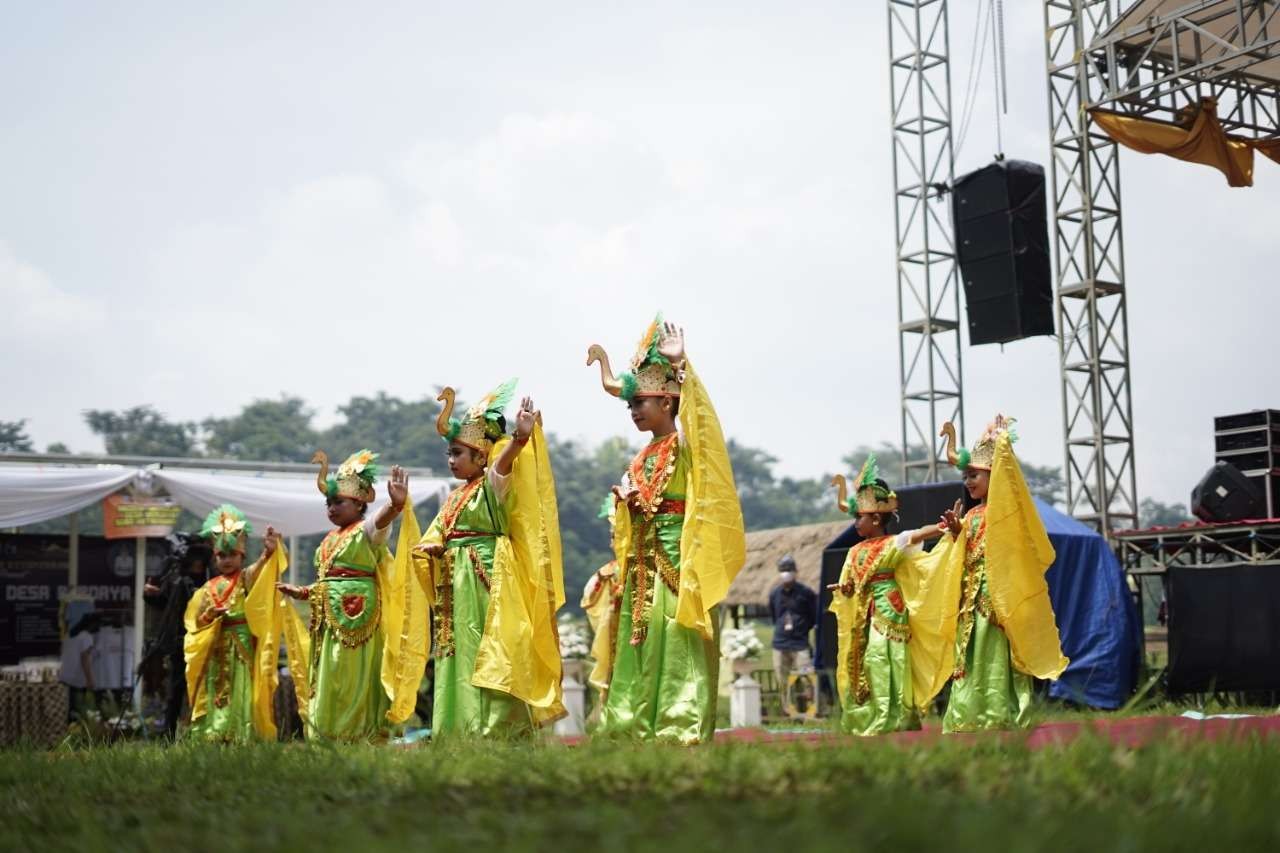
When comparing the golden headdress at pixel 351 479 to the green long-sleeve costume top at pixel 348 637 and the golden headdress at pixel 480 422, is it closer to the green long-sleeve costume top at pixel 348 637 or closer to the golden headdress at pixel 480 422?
the green long-sleeve costume top at pixel 348 637

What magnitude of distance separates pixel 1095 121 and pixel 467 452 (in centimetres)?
947

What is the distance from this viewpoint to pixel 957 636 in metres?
8.12

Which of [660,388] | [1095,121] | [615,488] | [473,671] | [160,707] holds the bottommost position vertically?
[160,707]

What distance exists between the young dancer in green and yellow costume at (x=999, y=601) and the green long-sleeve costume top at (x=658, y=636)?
2.14 m

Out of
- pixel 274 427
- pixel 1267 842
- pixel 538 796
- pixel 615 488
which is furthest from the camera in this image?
pixel 274 427

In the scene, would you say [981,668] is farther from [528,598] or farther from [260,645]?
[260,645]

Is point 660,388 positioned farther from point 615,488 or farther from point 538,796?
point 538,796

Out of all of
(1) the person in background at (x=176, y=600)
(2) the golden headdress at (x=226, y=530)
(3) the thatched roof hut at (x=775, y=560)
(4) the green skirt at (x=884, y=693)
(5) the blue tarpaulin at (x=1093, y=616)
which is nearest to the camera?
(4) the green skirt at (x=884, y=693)

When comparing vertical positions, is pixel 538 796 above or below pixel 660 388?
below

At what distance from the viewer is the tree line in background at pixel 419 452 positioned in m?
47.4

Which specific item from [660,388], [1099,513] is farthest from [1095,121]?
[660,388]

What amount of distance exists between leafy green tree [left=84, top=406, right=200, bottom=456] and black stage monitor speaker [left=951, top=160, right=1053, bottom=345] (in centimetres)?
3594

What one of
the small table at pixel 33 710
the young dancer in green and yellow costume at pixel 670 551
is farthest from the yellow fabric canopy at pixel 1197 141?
the small table at pixel 33 710

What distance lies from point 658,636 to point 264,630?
362cm
